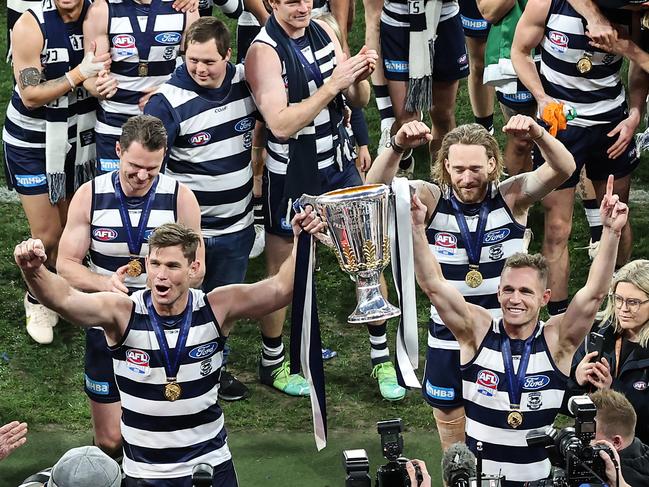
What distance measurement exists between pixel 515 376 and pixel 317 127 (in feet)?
5.95

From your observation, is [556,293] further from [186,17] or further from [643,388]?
[186,17]

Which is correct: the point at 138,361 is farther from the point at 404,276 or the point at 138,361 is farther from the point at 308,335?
the point at 404,276

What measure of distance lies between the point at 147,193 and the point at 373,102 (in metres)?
4.27

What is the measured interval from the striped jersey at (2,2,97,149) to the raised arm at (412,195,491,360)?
7.88 feet

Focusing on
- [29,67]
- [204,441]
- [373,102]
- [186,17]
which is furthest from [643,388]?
[373,102]

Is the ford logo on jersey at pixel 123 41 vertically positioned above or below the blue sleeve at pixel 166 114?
above

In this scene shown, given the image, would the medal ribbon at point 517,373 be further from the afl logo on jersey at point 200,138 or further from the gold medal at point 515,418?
the afl logo on jersey at point 200,138

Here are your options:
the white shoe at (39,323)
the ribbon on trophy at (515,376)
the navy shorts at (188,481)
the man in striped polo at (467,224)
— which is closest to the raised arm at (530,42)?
the man in striped polo at (467,224)

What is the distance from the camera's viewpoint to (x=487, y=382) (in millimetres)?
5230

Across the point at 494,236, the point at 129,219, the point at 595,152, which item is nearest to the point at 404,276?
the point at 494,236

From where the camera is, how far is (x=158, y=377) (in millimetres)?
5121

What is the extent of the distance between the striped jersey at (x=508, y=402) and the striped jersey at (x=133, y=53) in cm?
241

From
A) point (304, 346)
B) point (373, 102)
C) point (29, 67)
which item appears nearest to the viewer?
point (304, 346)

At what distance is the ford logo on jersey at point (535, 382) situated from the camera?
5.18 metres
